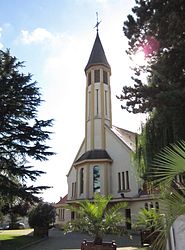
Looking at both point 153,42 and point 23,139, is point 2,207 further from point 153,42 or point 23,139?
point 153,42

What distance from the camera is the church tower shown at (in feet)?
113

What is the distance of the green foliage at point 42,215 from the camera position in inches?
805

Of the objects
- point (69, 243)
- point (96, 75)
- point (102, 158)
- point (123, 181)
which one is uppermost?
point (96, 75)

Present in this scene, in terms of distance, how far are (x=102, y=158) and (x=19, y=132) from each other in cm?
1500

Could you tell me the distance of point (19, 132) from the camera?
1798 centimetres

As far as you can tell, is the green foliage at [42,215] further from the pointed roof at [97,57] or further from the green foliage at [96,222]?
the pointed roof at [97,57]

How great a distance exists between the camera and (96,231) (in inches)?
432

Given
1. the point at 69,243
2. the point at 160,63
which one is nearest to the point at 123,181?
the point at 69,243

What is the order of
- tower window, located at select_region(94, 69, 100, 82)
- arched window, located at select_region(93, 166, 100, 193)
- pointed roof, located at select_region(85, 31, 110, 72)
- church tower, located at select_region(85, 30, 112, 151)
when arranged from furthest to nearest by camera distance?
1. pointed roof, located at select_region(85, 31, 110, 72)
2. tower window, located at select_region(94, 69, 100, 82)
3. church tower, located at select_region(85, 30, 112, 151)
4. arched window, located at select_region(93, 166, 100, 193)

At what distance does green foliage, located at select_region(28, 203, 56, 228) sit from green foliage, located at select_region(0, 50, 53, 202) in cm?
401

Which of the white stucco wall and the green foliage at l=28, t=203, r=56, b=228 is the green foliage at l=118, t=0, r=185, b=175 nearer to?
the green foliage at l=28, t=203, r=56, b=228

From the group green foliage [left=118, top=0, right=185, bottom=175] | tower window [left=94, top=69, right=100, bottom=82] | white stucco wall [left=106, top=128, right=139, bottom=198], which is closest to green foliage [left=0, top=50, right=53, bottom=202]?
green foliage [left=118, top=0, right=185, bottom=175]

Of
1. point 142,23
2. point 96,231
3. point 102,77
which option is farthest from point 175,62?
point 102,77

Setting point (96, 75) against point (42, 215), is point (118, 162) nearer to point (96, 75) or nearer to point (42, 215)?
point (96, 75)
